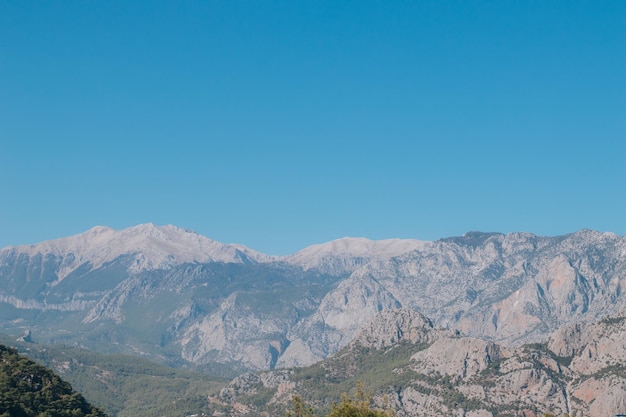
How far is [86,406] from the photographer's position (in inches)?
7603

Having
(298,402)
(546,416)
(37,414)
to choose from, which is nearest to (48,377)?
(37,414)

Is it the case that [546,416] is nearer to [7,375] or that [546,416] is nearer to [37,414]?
[37,414]

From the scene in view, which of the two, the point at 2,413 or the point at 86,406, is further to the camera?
the point at 86,406

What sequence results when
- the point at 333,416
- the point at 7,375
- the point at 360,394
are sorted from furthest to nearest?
the point at 7,375
the point at 360,394
the point at 333,416

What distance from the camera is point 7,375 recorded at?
18412 cm

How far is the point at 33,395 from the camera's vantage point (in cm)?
17850

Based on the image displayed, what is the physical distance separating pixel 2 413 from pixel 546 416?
96268 millimetres

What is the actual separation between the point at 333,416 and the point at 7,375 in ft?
282

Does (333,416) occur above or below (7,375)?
below

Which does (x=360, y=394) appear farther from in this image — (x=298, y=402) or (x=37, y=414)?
(x=37, y=414)

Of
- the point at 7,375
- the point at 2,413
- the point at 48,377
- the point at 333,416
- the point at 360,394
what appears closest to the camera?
the point at 333,416

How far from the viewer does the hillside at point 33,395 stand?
168 m

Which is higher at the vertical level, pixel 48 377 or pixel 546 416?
pixel 48 377

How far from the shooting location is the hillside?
16750 centimetres
